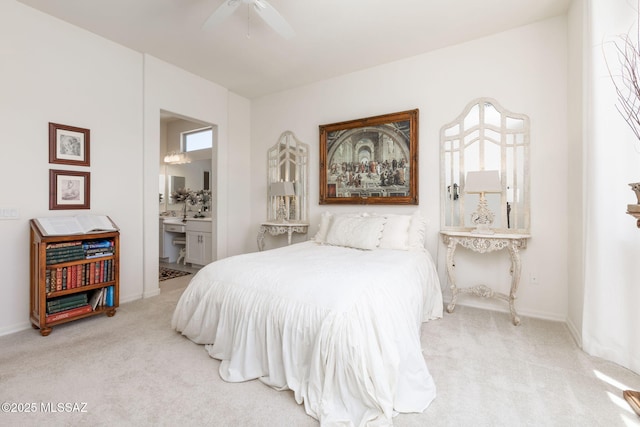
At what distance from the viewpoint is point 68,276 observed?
2656 millimetres

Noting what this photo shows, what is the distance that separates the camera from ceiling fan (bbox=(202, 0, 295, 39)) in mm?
2234

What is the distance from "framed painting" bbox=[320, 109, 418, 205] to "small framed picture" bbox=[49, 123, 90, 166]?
2.77m

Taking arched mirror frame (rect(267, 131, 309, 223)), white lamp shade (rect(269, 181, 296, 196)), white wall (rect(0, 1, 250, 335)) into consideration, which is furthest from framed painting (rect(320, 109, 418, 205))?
white wall (rect(0, 1, 250, 335))

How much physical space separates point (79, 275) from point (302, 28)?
3.25 m

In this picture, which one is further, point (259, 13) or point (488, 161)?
point (488, 161)

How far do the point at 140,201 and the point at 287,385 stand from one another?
297 cm

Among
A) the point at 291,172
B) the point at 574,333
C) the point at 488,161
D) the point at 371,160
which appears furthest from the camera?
the point at 291,172

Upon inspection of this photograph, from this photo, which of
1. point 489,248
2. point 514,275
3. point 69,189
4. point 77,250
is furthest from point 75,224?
point 514,275

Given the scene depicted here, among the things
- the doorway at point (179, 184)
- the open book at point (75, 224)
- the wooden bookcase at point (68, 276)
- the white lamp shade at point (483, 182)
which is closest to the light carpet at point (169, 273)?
the doorway at point (179, 184)

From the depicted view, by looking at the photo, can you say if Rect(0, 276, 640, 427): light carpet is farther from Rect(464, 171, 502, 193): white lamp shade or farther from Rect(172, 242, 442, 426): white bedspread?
Rect(464, 171, 502, 193): white lamp shade

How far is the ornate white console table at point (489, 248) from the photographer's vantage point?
2.73m

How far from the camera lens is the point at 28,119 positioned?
2.72 meters

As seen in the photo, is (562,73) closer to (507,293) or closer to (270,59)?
(507,293)

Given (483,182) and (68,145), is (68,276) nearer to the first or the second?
(68,145)
